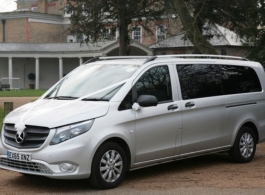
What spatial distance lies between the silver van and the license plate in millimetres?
14

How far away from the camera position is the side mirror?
794 cm

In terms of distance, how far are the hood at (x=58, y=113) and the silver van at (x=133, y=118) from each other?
0.05 ft

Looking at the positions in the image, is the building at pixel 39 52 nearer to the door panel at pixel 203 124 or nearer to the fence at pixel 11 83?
the fence at pixel 11 83

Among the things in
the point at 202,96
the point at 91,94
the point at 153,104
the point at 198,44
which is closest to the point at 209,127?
the point at 202,96

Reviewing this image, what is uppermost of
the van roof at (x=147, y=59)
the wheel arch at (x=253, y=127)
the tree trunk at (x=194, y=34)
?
the tree trunk at (x=194, y=34)

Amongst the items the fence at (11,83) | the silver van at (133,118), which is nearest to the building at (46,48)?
the fence at (11,83)

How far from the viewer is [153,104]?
809 cm

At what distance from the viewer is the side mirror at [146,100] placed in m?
7.94

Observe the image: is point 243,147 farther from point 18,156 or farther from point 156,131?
point 18,156

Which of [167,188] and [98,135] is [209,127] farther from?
[98,135]

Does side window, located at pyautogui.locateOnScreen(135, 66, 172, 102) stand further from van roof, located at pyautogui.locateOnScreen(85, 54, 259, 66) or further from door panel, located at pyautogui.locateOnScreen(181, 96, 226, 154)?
door panel, located at pyautogui.locateOnScreen(181, 96, 226, 154)

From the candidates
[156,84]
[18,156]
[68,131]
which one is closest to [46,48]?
[156,84]

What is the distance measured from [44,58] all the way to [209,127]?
4682 cm

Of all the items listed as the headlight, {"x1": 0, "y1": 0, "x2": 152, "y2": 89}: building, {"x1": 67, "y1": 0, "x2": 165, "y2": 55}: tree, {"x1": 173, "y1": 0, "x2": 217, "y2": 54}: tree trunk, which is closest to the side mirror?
the headlight
